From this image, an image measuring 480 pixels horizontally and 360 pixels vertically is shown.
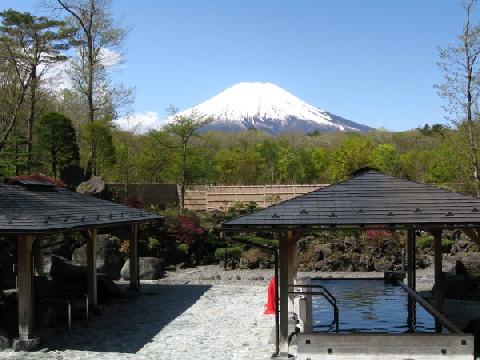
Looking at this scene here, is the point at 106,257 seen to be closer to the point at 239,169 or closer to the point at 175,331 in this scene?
the point at 175,331

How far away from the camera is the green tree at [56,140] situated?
2805 centimetres

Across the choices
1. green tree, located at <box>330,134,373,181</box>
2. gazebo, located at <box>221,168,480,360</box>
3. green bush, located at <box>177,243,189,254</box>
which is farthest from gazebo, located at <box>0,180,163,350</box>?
green tree, located at <box>330,134,373,181</box>

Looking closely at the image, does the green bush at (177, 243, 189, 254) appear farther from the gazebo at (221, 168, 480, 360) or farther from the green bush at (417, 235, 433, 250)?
the gazebo at (221, 168, 480, 360)

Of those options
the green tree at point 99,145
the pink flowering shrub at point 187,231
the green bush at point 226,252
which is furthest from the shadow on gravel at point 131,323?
the green tree at point 99,145

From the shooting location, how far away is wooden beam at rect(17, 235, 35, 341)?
33.9 ft

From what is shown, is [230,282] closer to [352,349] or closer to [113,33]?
[352,349]

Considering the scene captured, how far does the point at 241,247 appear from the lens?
977 inches

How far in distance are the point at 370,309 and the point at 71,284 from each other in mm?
7696

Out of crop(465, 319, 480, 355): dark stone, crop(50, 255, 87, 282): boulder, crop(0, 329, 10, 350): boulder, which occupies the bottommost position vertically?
crop(0, 329, 10, 350): boulder

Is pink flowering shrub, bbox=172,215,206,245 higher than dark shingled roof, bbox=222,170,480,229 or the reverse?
the reverse

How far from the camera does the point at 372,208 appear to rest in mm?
9195

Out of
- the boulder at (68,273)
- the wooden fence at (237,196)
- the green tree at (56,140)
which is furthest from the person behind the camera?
the wooden fence at (237,196)

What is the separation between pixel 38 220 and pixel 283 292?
470cm

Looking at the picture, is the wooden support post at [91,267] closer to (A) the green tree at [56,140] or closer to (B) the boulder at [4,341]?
(B) the boulder at [4,341]
